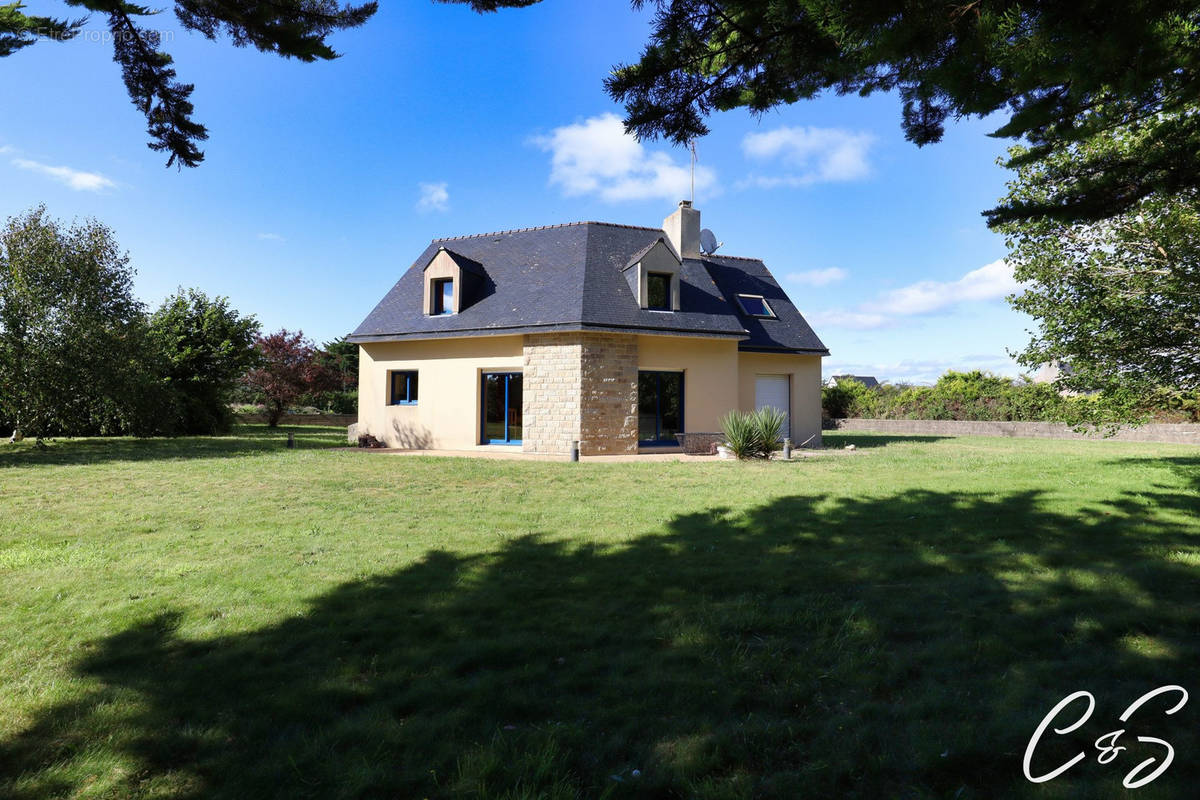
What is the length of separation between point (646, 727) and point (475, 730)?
835mm

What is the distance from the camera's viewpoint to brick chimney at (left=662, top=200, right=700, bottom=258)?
20969 millimetres

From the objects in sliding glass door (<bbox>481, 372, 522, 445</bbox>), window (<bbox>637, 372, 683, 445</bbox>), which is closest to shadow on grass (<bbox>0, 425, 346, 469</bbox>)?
sliding glass door (<bbox>481, 372, 522, 445</bbox>)

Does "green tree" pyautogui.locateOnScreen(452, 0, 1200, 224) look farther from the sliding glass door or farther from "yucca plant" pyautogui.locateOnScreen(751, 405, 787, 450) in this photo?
the sliding glass door

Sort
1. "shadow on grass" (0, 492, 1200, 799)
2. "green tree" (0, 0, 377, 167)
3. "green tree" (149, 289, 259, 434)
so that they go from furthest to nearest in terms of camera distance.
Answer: "green tree" (149, 289, 259, 434) → "green tree" (0, 0, 377, 167) → "shadow on grass" (0, 492, 1200, 799)

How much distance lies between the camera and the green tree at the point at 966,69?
3531 mm

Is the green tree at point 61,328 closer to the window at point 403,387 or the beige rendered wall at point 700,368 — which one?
the window at point 403,387

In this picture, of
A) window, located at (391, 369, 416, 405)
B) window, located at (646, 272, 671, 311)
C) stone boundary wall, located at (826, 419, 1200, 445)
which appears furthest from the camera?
stone boundary wall, located at (826, 419, 1200, 445)

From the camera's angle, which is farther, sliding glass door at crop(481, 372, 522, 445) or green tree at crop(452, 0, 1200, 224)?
sliding glass door at crop(481, 372, 522, 445)

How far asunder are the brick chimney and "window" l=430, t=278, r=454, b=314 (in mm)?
7619

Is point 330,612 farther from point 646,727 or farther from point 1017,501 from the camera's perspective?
point 1017,501

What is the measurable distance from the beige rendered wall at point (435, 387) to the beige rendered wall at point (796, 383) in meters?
7.63

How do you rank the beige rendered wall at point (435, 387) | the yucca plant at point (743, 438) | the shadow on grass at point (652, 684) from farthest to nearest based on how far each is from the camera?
the beige rendered wall at point (435, 387) < the yucca plant at point (743, 438) < the shadow on grass at point (652, 684)

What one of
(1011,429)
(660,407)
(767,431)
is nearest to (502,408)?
(660,407)

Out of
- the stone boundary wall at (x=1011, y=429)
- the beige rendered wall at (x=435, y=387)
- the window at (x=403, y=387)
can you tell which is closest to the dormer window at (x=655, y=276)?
the beige rendered wall at (x=435, y=387)
